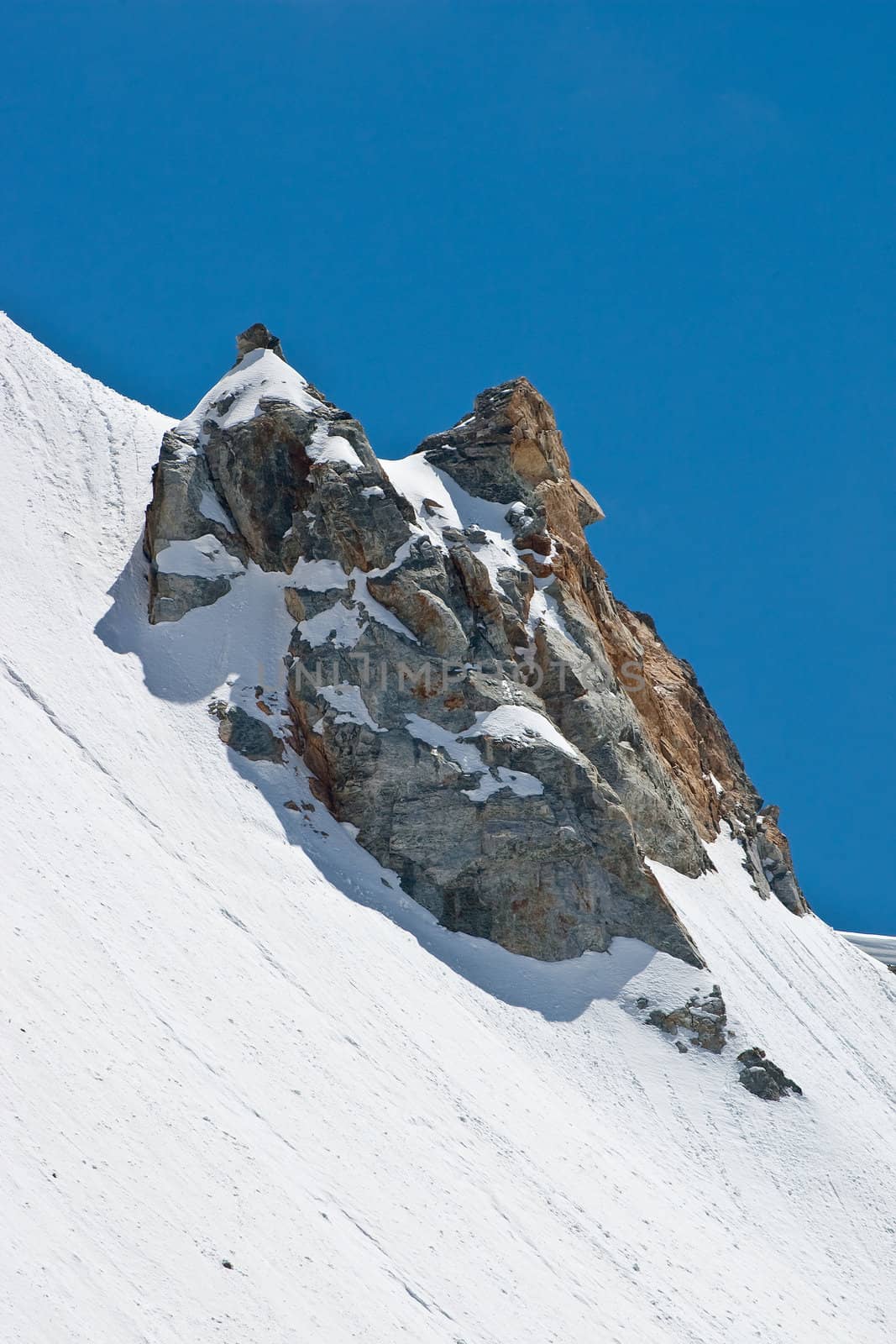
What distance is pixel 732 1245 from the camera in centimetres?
3259

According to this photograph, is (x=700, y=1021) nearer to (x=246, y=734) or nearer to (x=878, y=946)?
(x=246, y=734)

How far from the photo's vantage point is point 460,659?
44.6 meters

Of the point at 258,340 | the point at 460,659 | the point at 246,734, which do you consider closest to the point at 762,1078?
the point at 460,659

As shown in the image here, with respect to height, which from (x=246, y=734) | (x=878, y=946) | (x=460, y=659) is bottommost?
(x=246, y=734)

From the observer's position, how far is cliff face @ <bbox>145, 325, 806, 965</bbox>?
135 feet

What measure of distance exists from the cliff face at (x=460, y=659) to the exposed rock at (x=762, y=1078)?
356 centimetres

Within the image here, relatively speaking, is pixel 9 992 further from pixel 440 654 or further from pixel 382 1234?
pixel 440 654

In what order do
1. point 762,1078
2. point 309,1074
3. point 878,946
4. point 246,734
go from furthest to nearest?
1. point 878,946
2. point 246,734
3. point 762,1078
4. point 309,1074

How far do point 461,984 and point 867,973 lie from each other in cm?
2197

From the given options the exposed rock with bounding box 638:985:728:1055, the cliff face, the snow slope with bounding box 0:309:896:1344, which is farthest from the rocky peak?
the exposed rock with bounding box 638:985:728:1055

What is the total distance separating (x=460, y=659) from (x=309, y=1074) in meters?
18.2

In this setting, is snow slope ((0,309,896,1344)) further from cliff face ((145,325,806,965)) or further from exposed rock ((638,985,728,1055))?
cliff face ((145,325,806,965))

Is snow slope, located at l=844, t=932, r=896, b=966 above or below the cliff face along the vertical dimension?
above

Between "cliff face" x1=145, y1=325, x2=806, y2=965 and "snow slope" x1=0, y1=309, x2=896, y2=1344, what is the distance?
135 centimetres
